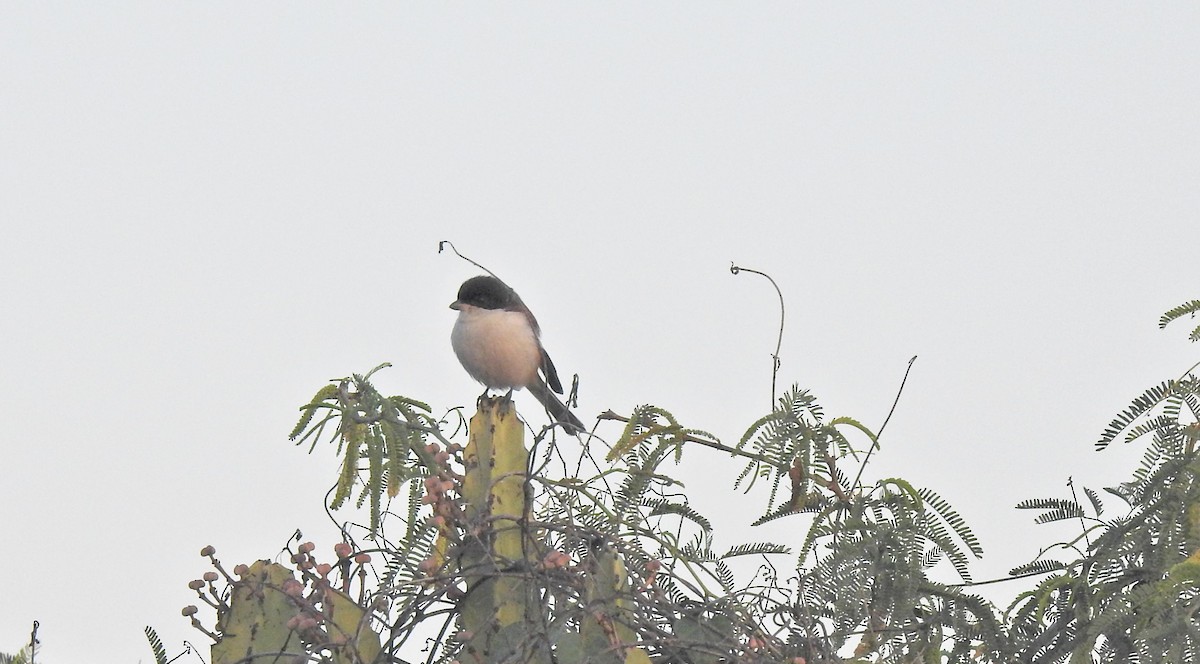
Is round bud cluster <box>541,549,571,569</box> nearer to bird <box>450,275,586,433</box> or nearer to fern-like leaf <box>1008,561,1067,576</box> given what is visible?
fern-like leaf <box>1008,561,1067,576</box>

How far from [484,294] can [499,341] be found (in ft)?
1.23

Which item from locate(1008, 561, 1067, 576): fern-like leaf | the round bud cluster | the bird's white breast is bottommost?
the round bud cluster

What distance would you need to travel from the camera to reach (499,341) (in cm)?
765

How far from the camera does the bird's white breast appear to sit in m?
7.64

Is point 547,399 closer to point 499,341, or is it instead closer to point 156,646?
point 499,341

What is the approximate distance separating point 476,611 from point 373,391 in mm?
1105

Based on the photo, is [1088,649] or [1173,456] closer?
[1088,649]

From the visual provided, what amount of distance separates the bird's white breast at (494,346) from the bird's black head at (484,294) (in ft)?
0.25

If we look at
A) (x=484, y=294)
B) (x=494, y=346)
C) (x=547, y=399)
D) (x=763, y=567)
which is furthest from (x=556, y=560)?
(x=547, y=399)

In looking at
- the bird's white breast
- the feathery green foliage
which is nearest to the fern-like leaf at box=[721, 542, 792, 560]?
the feathery green foliage

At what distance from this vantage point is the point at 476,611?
4.08m

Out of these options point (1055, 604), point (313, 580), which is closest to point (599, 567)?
point (313, 580)

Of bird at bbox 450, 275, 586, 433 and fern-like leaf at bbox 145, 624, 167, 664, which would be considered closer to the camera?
fern-like leaf at bbox 145, 624, 167, 664

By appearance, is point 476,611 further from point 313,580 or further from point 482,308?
point 482,308
